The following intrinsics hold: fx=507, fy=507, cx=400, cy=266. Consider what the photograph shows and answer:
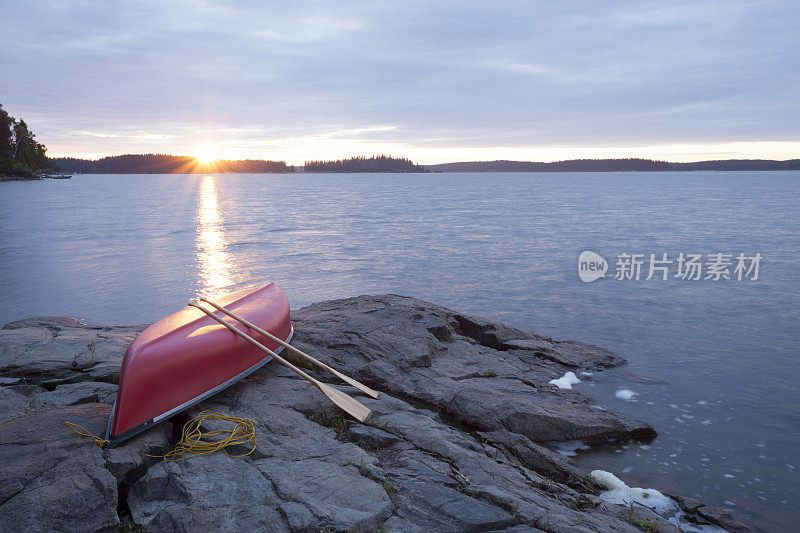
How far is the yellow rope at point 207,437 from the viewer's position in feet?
15.7

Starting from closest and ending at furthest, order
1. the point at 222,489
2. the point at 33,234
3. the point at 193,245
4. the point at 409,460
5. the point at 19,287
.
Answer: the point at 222,489 → the point at 409,460 → the point at 19,287 → the point at 193,245 → the point at 33,234

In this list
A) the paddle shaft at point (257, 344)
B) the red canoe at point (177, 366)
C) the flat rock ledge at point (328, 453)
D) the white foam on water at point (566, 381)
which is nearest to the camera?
the flat rock ledge at point (328, 453)

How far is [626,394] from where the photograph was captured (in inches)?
347

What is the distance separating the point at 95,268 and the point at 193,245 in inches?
261

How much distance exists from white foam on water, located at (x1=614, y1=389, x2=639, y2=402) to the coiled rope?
6337 mm

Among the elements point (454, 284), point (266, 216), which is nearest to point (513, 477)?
point (454, 284)

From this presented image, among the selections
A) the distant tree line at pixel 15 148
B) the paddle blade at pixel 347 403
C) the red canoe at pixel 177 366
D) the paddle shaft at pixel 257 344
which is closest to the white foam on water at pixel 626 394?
the paddle blade at pixel 347 403

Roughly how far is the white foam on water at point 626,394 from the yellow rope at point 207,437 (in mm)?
6341

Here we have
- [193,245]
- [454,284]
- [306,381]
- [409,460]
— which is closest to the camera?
[409,460]

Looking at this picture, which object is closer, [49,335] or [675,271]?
[49,335]

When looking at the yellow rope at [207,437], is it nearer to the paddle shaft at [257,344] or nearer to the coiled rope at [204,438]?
the coiled rope at [204,438]

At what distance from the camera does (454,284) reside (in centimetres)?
1797

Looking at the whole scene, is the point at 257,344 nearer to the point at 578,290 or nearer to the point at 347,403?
the point at 347,403

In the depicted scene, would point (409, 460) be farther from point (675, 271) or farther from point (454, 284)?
point (675, 271)
